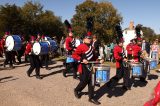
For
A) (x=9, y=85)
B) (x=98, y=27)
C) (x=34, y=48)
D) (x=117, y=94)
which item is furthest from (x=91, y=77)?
(x=98, y=27)

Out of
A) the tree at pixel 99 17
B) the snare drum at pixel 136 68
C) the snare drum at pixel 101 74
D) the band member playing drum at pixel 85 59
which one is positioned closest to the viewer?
the snare drum at pixel 101 74

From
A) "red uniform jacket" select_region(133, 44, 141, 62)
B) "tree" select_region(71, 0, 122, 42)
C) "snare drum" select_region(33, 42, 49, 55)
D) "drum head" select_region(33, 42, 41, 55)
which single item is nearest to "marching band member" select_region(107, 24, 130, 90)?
"red uniform jacket" select_region(133, 44, 141, 62)

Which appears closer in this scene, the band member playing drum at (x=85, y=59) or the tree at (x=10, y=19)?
the band member playing drum at (x=85, y=59)

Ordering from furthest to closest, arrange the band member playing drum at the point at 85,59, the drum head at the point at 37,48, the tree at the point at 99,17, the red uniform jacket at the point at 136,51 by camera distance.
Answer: the tree at the point at 99,17 < the drum head at the point at 37,48 < the red uniform jacket at the point at 136,51 < the band member playing drum at the point at 85,59

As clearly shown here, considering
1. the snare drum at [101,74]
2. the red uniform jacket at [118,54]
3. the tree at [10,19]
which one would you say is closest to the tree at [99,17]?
the tree at [10,19]

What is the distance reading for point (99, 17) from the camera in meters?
60.5

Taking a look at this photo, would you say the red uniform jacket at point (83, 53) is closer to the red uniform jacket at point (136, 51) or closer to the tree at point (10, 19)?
the red uniform jacket at point (136, 51)

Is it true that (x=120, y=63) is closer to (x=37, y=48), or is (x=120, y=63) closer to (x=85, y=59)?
(x=85, y=59)

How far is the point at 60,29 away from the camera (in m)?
58.1

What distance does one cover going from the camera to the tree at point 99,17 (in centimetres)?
5719

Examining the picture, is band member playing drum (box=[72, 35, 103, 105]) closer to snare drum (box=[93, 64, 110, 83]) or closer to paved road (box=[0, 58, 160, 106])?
snare drum (box=[93, 64, 110, 83])

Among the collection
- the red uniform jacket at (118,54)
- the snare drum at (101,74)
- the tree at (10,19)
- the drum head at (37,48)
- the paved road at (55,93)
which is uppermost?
the tree at (10,19)

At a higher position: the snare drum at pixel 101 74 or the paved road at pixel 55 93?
the snare drum at pixel 101 74

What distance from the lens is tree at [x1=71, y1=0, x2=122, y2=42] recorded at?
57188mm
